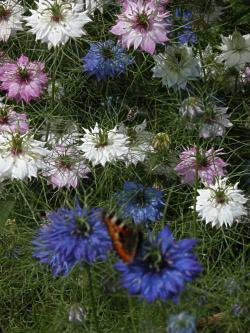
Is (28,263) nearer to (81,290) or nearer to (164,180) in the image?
(81,290)

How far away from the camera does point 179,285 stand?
1125 mm

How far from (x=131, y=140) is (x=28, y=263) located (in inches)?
15.5

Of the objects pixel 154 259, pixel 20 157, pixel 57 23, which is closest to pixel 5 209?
pixel 20 157

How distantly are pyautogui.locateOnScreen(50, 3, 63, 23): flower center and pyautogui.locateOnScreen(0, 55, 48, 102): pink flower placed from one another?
0.54 ft

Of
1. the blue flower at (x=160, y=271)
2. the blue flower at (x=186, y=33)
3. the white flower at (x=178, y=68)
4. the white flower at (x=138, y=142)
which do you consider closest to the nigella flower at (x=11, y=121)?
the white flower at (x=138, y=142)

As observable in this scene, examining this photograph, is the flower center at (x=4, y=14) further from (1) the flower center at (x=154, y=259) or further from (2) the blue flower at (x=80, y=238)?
(1) the flower center at (x=154, y=259)

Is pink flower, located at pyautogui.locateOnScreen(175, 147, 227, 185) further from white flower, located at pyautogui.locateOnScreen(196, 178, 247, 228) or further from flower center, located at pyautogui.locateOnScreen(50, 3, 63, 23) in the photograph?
flower center, located at pyautogui.locateOnScreen(50, 3, 63, 23)

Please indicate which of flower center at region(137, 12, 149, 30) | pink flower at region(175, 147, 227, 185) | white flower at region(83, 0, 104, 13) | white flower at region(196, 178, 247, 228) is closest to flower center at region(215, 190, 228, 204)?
white flower at region(196, 178, 247, 228)

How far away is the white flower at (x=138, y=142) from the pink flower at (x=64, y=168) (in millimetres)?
115

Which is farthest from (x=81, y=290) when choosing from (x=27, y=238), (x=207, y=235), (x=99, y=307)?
(x=207, y=235)

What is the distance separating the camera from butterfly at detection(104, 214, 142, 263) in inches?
43.0

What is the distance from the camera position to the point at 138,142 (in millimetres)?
2014

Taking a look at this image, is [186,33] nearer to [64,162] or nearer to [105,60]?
[105,60]

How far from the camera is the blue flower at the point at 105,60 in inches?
84.5
